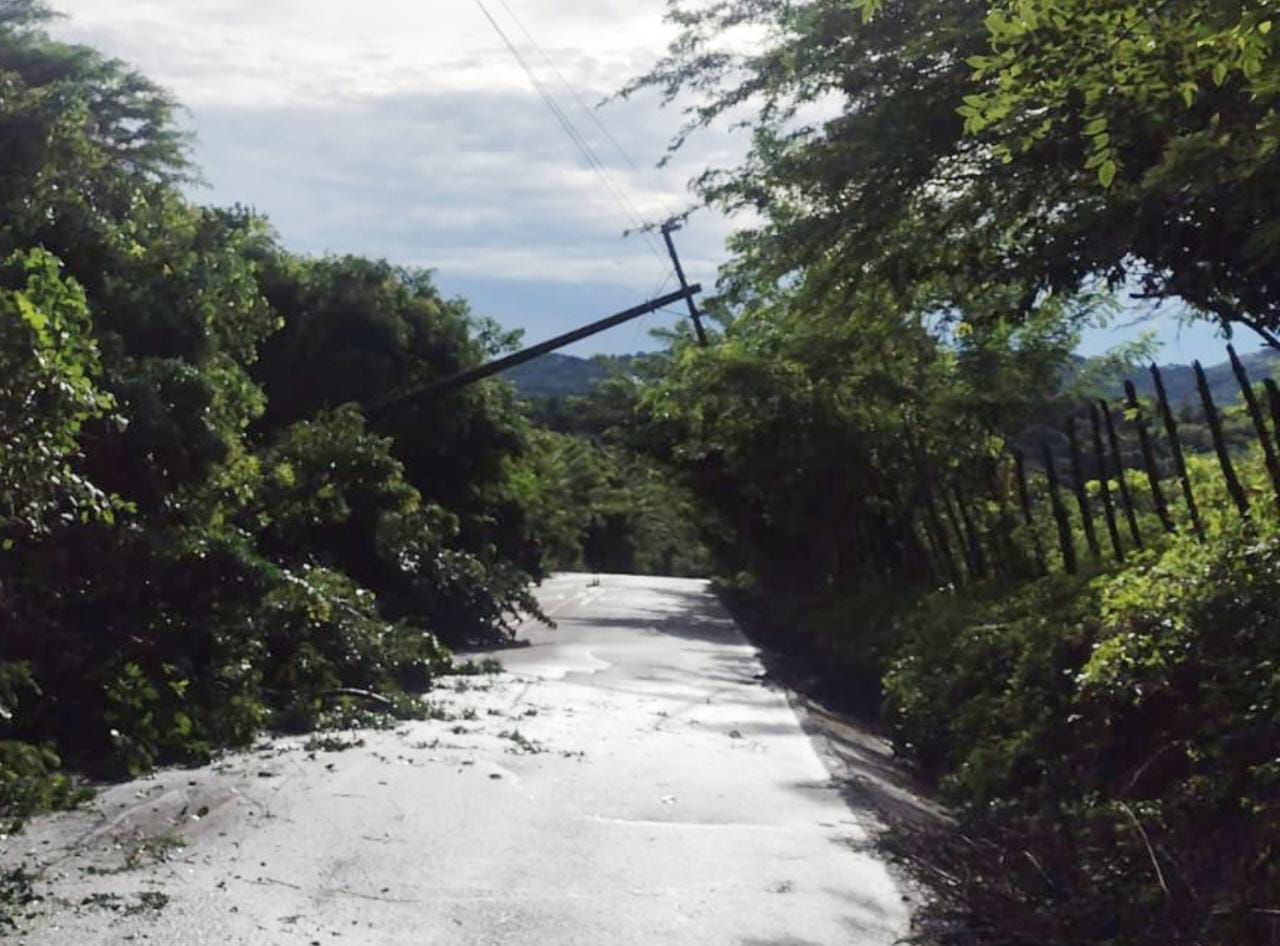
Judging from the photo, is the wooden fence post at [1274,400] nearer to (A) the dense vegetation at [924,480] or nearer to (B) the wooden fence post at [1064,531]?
(A) the dense vegetation at [924,480]

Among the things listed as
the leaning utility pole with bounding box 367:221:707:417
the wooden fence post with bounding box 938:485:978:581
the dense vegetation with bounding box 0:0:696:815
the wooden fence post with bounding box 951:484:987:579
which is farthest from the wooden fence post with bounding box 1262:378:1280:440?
the leaning utility pole with bounding box 367:221:707:417

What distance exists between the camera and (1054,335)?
24406mm

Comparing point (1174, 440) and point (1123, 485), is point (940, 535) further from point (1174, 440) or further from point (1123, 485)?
point (1174, 440)

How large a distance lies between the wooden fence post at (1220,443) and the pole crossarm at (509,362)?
1861cm

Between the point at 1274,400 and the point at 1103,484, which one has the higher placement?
the point at 1274,400

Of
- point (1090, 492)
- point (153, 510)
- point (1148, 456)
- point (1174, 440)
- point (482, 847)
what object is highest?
point (153, 510)

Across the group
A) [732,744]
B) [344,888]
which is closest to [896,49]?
[732,744]

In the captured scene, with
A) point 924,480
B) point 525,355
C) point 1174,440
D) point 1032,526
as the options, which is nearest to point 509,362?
point 525,355

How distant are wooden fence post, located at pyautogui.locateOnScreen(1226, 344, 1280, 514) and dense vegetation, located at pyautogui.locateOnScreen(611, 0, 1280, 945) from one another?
333 mm

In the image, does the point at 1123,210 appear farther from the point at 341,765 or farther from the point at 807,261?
the point at 341,765

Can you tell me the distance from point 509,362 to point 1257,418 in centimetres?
2028

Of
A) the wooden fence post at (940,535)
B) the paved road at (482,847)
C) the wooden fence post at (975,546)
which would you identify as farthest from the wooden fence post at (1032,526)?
the paved road at (482,847)

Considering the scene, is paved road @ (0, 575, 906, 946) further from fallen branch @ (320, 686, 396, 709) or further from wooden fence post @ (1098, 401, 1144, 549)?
wooden fence post @ (1098, 401, 1144, 549)

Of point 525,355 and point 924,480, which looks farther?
point 525,355
